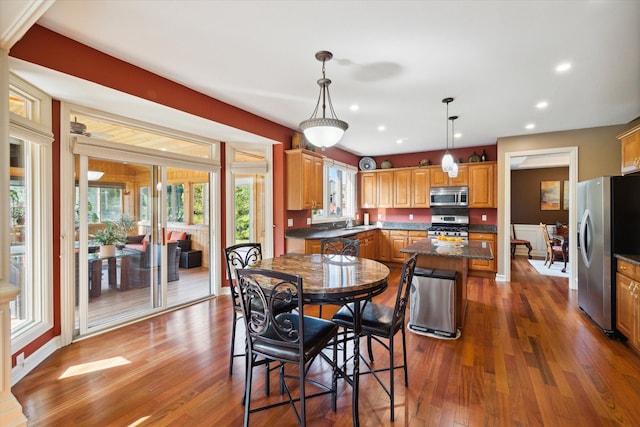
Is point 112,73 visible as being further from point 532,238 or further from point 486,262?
point 532,238

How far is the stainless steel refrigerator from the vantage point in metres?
2.96

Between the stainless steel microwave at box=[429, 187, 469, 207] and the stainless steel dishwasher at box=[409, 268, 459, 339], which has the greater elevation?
the stainless steel microwave at box=[429, 187, 469, 207]

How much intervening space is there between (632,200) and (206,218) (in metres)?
5.03

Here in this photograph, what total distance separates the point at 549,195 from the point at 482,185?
3390 millimetres

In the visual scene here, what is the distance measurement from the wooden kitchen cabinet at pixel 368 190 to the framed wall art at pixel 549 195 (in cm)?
465

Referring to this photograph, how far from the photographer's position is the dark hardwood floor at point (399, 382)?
6.19ft

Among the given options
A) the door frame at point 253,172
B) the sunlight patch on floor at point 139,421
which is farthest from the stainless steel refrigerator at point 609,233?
the sunlight patch on floor at point 139,421

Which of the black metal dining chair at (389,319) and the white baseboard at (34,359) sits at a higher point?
the black metal dining chair at (389,319)

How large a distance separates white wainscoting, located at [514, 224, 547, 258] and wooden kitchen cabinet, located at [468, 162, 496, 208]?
120 inches

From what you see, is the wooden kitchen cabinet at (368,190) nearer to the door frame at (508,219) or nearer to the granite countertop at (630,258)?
the door frame at (508,219)

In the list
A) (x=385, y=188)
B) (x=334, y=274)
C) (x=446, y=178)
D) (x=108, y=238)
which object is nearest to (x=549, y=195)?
(x=446, y=178)

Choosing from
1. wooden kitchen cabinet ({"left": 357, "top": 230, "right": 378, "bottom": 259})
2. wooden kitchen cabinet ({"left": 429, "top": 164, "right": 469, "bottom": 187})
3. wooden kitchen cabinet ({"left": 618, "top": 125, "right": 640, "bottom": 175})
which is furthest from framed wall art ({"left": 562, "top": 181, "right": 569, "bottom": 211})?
wooden kitchen cabinet ({"left": 357, "top": 230, "right": 378, "bottom": 259})

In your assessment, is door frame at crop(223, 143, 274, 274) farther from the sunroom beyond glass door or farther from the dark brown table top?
the dark brown table top

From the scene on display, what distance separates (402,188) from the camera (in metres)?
6.69
